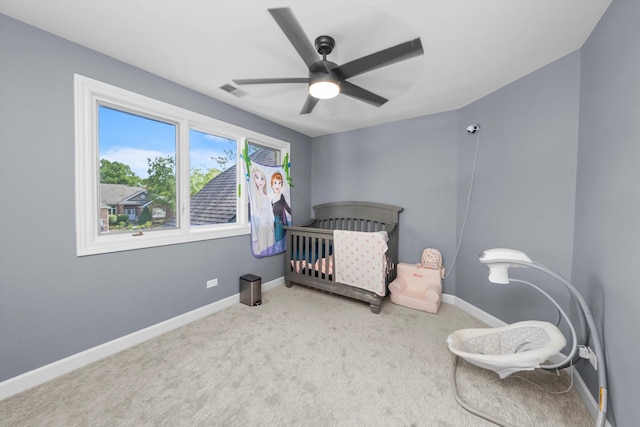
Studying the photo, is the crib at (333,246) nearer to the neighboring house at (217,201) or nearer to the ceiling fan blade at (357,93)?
the neighboring house at (217,201)

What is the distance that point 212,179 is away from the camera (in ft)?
8.82

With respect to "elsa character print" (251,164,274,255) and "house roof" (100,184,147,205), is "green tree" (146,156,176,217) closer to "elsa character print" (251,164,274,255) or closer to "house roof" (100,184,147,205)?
"house roof" (100,184,147,205)

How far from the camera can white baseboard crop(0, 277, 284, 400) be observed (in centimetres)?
144

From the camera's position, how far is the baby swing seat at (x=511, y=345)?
4.39ft

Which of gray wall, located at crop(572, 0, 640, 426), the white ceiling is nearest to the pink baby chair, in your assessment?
gray wall, located at crop(572, 0, 640, 426)

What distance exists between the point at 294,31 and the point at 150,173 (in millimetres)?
1859

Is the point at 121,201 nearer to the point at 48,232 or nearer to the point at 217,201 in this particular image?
the point at 48,232

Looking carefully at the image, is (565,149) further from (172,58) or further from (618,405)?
(172,58)

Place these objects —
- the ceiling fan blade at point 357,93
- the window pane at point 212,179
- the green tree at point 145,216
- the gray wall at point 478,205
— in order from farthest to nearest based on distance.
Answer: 1. the window pane at point 212,179
2. the green tree at point 145,216
3. the ceiling fan blade at point 357,93
4. the gray wall at point 478,205

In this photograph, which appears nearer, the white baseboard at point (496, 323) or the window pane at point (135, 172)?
the white baseboard at point (496, 323)

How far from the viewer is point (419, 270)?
268cm

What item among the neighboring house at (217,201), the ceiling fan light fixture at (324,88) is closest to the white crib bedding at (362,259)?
the neighboring house at (217,201)

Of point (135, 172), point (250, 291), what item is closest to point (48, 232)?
point (135, 172)

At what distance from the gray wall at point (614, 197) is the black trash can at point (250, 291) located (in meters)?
2.70
